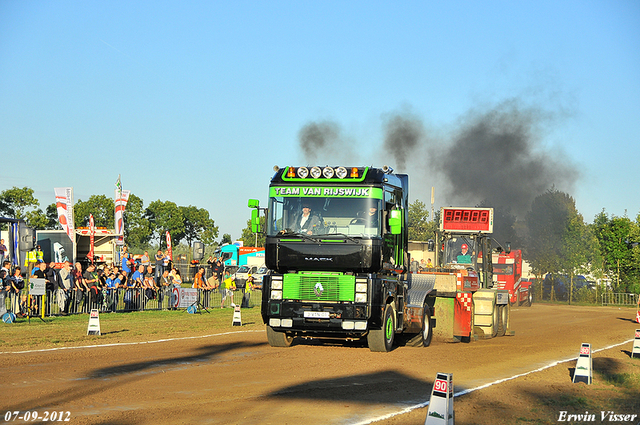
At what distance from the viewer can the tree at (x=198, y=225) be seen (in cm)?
8425

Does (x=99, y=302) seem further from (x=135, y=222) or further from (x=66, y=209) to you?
(x=135, y=222)

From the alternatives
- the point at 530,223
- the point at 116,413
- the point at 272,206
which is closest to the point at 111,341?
the point at 272,206

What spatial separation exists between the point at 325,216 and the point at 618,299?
3915 centimetres

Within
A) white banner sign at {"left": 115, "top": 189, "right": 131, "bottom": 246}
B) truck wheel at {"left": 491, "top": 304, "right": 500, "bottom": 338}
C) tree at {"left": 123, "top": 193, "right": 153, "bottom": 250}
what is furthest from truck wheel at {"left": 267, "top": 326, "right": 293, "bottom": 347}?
tree at {"left": 123, "top": 193, "right": 153, "bottom": 250}

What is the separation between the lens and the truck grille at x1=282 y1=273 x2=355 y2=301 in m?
14.0

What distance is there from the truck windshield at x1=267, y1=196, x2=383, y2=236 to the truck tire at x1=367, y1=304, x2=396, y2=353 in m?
1.96

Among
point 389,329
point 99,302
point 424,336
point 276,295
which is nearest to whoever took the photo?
point 276,295

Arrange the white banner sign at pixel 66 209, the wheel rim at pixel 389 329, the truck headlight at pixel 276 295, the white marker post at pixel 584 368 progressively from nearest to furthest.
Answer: the white marker post at pixel 584 368 < the truck headlight at pixel 276 295 < the wheel rim at pixel 389 329 < the white banner sign at pixel 66 209

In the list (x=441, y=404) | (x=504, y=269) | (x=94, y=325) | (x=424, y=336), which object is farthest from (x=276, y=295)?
(x=504, y=269)

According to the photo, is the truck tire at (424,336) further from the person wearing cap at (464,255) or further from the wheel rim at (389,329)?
the person wearing cap at (464,255)

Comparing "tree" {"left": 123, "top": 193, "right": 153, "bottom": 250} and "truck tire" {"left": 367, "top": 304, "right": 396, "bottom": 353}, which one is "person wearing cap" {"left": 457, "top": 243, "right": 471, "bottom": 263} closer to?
"truck tire" {"left": 367, "top": 304, "right": 396, "bottom": 353}

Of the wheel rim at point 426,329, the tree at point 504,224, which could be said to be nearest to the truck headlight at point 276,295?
the wheel rim at point 426,329

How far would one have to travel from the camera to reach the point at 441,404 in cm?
633

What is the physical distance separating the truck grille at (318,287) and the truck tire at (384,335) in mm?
1103
